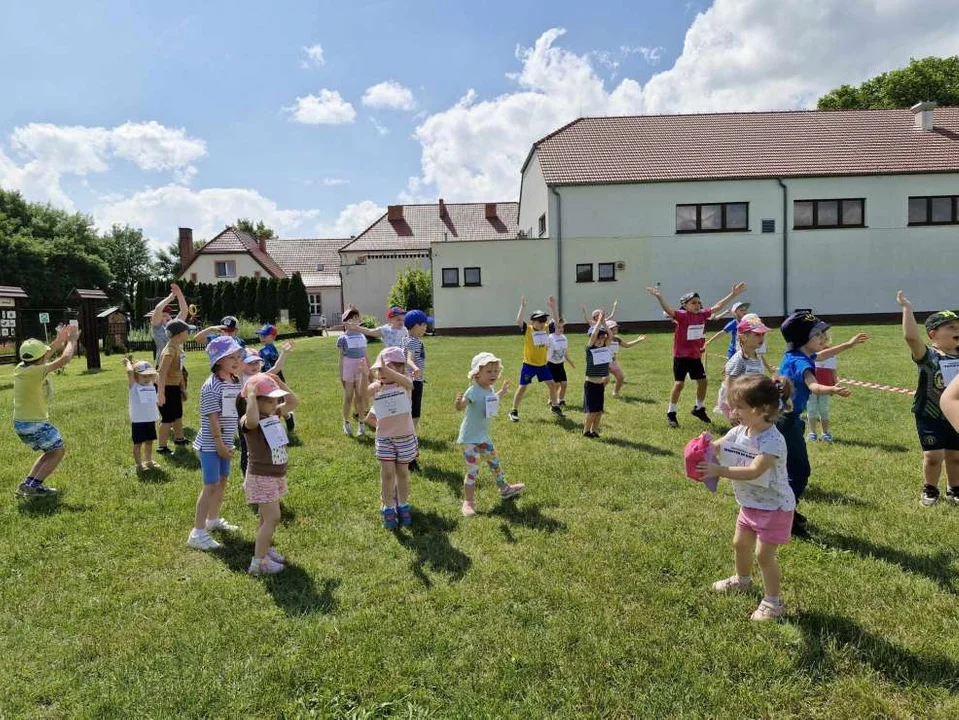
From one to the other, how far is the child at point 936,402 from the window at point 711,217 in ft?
79.9

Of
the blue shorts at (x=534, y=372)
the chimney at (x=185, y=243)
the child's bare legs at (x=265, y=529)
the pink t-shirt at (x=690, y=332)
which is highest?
the chimney at (x=185, y=243)

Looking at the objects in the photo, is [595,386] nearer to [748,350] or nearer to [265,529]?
[748,350]

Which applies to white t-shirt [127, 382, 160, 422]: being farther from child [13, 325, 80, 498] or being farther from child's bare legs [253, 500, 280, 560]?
child's bare legs [253, 500, 280, 560]

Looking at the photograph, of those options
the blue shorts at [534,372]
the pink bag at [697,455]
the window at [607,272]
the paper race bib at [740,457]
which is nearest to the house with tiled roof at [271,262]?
the window at [607,272]

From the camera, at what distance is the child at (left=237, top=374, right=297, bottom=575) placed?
4340mm

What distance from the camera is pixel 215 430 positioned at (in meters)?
4.80

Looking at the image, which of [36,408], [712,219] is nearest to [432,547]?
[36,408]

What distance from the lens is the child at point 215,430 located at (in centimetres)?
485

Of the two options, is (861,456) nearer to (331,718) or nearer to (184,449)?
(331,718)

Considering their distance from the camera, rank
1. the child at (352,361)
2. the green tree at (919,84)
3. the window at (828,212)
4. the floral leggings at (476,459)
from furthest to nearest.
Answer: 1. the green tree at (919,84)
2. the window at (828,212)
3. the child at (352,361)
4. the floral leggings at (476,459)

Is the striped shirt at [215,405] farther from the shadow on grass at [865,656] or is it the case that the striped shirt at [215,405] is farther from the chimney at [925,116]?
the chimney at [925,116]

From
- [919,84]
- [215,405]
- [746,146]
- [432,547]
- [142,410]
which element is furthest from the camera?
[919,84]

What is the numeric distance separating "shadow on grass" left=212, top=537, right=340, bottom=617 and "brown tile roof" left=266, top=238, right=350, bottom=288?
49.3 meters

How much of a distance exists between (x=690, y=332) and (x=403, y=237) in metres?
40.4
